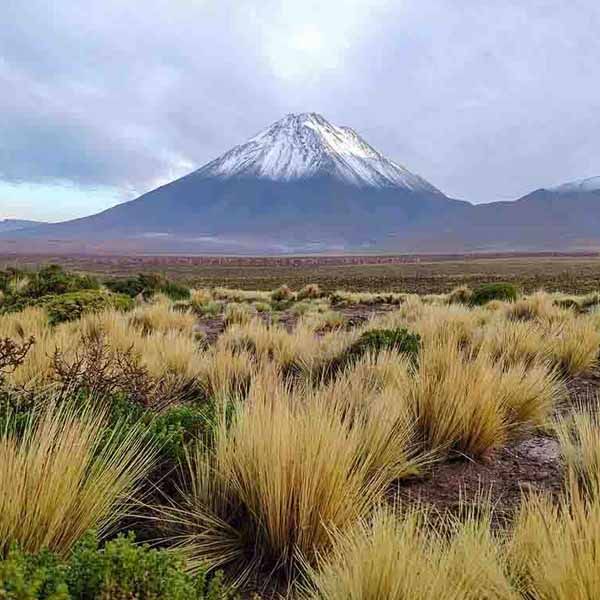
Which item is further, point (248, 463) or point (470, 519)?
point (248, 463)

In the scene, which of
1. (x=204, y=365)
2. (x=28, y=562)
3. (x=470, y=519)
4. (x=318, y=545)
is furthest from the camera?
(x=204, y=365)

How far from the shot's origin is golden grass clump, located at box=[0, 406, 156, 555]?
208 cm

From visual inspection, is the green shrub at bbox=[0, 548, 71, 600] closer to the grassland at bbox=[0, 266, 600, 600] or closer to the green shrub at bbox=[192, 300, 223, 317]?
the grassland at bbox=[0, 266, 600, 600]

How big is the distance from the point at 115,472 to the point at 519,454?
2.60 metres

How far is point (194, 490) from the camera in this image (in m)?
2.68

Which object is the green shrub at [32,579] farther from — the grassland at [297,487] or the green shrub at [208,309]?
the green shrub at [208,309]

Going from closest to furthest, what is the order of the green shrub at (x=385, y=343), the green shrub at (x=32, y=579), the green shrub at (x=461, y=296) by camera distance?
the green shrub at (x=32, y=579), the green shrub at (x=385, y=343), the green shrub at (x=461, y=296)

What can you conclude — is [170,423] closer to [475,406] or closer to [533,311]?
[475,406]

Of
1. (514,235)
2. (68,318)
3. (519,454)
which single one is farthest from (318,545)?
(514,235)

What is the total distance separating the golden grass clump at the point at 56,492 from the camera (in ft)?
6.82

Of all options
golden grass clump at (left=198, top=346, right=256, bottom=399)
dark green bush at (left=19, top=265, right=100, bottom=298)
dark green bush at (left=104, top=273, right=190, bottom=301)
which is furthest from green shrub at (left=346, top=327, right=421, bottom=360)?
dark green bush at (left=104, top=273, right=190, bottom=301)

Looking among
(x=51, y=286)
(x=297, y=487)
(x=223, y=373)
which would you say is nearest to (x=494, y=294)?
(x=51, y=286)

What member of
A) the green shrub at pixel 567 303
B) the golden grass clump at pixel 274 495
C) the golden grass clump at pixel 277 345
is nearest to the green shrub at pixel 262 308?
the golden grass clump at pixel 277 345

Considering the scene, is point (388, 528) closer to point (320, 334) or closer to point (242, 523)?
point (242, 523)
